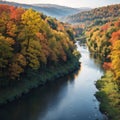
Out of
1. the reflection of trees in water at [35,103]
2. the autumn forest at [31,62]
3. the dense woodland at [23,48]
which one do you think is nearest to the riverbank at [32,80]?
the autumn forest at [31,62]

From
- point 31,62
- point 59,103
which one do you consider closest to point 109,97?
point 59,103

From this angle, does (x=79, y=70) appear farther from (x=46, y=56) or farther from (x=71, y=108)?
(x=71, y=108)

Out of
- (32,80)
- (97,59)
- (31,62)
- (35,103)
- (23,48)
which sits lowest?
(97,59)

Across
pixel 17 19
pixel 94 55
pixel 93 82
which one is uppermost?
pixel 17 19

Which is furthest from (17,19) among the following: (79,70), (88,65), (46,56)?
(88,65)

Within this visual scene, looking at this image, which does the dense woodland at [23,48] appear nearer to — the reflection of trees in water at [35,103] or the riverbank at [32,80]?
the riverbank at [32,80]

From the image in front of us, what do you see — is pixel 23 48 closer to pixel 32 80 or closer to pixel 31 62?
pixel 31 62
